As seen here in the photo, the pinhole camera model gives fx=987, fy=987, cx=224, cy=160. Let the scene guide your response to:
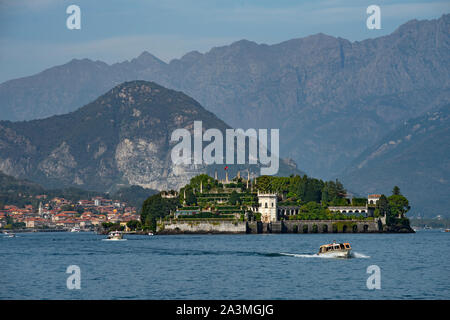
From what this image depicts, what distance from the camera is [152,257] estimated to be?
153 meters

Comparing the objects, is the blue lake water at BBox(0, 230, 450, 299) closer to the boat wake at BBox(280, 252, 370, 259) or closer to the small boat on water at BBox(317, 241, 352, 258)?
the boat wake at BBox(280, 252, 370, 259)

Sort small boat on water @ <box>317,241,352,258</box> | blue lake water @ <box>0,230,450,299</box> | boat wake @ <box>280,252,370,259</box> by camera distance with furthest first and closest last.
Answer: boat wake @ <box>280,252,370,259</box> → small boat on water @ <box>317,241,352,258</box> → blue lake water @ <box>0,230,450,299</box>

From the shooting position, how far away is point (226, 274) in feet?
395

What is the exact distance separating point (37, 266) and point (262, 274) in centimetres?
3527

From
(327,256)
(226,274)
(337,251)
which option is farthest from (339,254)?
(226,274)

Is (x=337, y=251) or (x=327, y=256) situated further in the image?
(x=327, y=256)

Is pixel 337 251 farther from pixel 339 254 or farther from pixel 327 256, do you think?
pixel 327 256

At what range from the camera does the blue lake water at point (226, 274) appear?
3944 inches

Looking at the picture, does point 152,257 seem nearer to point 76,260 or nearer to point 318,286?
point 76,260

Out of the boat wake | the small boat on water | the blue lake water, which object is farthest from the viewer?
the boat wake

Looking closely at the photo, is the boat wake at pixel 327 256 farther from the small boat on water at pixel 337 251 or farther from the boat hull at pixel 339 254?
the small boat on water at pixel 337 251

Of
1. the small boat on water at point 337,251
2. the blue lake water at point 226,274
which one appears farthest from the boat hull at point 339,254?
the blue lake water at point 226,274

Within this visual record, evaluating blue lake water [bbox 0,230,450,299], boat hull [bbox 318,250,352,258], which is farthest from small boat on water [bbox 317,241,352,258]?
blue lake water [bbox 0,230,450,299]

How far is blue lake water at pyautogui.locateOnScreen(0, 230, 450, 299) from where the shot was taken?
10019 cm
